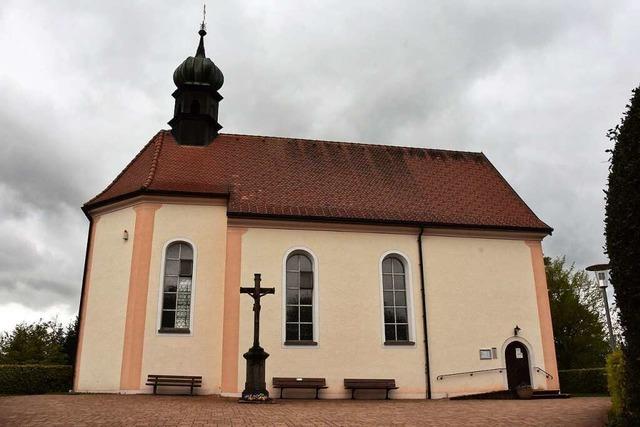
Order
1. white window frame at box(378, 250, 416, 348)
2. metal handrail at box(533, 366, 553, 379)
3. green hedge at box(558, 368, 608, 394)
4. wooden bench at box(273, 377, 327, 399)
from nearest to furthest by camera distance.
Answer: wooden bench at box(273, 377, 327, 399) → white window frame at box(378, 250, 416, 348) → metal handrail at box(533, 366, 553, 379) → green hedge at box(558, 368, 608, 394)

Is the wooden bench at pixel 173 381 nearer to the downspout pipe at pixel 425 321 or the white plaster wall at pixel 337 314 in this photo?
the white plaster wall at pixel 337 314

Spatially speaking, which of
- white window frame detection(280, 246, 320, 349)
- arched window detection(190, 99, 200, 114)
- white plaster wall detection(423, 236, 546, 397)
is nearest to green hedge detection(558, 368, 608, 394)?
white plaster wall detection(423, 236, 546, 397)

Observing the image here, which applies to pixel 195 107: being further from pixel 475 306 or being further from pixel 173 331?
pixel 475 306

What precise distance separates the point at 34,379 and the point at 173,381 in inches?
193

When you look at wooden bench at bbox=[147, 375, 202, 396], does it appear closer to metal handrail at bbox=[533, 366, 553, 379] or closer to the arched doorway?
the arched doorway

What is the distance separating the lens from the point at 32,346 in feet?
110

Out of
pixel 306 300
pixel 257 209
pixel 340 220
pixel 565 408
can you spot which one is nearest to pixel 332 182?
pixel 340 220

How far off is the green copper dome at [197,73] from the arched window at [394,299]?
31.8ft

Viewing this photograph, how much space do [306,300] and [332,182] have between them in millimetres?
4669

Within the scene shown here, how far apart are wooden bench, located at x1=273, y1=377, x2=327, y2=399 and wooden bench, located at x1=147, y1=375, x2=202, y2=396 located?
7.43 ft

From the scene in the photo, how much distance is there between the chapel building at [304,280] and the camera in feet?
52.0

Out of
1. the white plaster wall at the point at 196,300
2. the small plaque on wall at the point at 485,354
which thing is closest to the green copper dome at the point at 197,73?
the white plaster wall at the point at 196,300

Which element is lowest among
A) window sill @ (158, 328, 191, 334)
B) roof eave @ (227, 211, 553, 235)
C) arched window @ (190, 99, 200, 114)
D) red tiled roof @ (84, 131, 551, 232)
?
window sill @ (158, 328, 191, 334)

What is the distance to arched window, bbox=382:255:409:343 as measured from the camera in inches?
671
